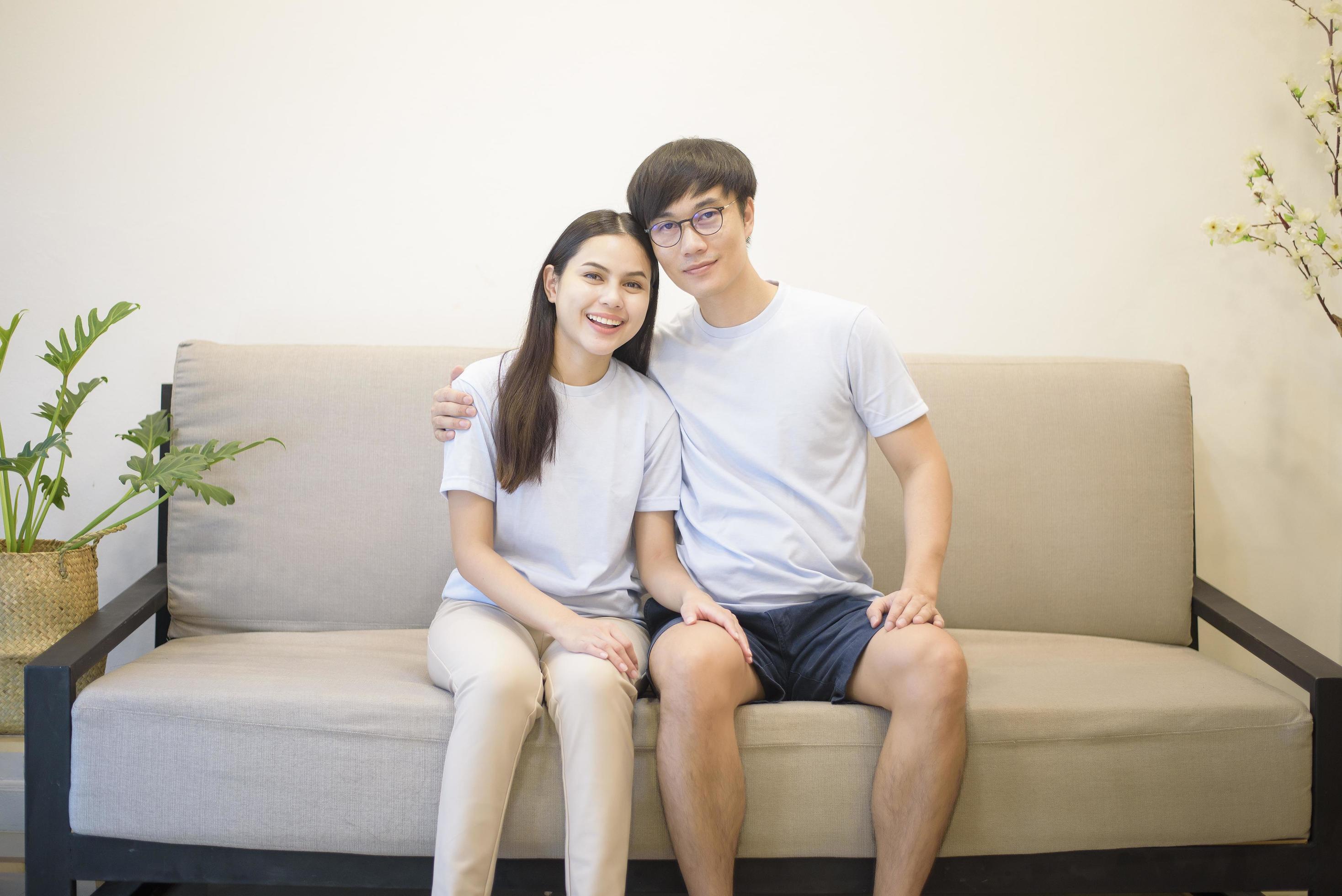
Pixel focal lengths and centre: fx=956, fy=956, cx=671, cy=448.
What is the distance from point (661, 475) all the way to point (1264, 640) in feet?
3.46

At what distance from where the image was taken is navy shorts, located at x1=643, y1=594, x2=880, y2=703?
1.43 meters

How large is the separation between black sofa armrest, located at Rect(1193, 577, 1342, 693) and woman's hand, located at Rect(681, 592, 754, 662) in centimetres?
86

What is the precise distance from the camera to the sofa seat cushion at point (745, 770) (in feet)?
4.44

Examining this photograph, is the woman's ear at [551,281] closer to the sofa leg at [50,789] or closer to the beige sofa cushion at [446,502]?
the beige sofa cushion at [446,502]

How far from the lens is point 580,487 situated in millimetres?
1564

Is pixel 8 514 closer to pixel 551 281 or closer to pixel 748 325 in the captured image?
pixel 551 281

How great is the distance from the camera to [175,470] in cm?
167

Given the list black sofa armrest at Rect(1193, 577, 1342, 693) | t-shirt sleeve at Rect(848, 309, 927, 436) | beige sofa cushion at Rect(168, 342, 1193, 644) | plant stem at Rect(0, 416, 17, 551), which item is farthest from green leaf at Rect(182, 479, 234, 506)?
black sofa armrest at Rect(1193, 577, 1342, 693)

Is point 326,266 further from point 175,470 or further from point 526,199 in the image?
point 175,470

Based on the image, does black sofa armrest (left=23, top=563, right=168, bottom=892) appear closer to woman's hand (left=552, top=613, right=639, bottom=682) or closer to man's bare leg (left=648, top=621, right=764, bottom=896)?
woman's hand (left=552, top=613, right=639, bottom=682)

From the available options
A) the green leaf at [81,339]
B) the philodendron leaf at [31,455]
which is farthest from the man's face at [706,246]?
the philodendron leaf at [31,455]

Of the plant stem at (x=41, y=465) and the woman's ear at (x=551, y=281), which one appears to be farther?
the plant stem at (x=41, y=465)

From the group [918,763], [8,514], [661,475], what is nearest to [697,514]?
[661,475]

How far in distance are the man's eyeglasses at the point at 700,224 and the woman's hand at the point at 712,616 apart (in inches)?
22.5
